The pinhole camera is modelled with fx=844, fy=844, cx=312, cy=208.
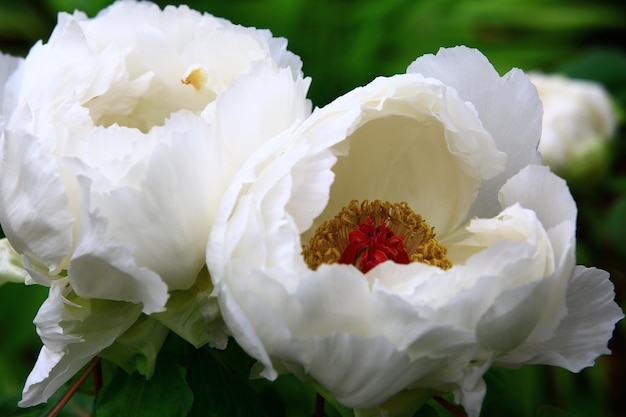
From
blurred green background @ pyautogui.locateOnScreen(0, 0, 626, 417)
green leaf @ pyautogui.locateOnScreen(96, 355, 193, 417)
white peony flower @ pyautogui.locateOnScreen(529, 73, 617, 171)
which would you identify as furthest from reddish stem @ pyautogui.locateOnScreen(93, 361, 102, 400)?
blurred green background @ pyautogui.locateOnScreen(0, 0, 626, 417)

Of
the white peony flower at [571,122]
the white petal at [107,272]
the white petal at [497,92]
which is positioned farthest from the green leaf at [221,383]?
the white peony flower at [571,122]

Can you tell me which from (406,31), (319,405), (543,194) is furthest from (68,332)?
(406,31)

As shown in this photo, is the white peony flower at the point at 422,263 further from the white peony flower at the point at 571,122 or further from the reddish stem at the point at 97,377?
the white peony flower at the point at 571,122

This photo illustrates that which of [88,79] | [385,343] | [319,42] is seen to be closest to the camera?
[385,343]

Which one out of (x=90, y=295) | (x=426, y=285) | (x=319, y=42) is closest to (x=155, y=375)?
(x=90, y=295)

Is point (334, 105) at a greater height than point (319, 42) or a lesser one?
greater

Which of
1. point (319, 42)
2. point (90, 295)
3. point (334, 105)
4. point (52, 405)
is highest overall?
point (334, 105)

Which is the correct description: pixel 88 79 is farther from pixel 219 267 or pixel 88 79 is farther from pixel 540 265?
pixel 540 265
